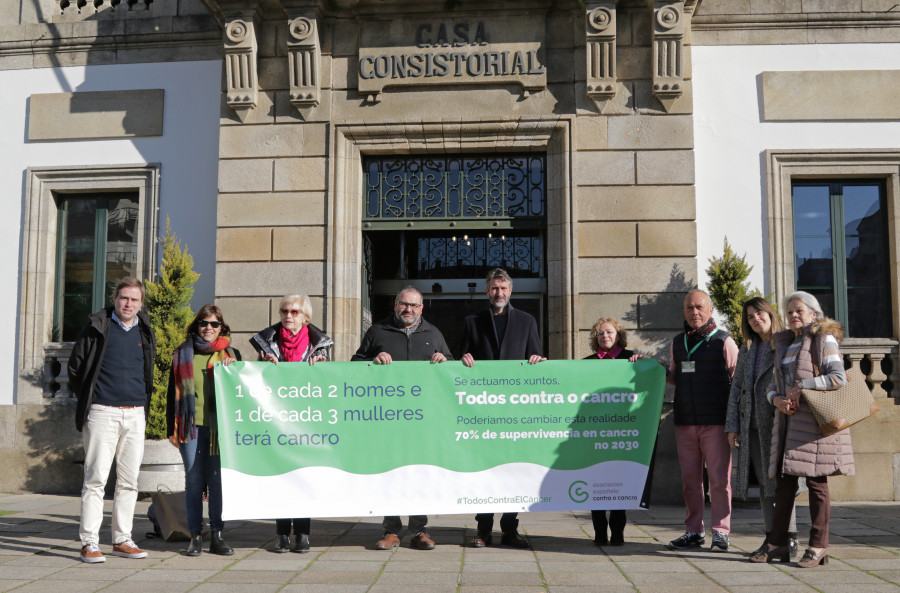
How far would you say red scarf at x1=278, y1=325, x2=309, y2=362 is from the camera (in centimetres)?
622

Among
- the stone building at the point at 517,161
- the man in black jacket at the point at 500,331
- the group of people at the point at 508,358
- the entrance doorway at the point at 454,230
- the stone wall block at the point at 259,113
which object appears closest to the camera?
the group of people at the point at 508,358

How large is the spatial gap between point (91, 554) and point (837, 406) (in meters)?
5.14

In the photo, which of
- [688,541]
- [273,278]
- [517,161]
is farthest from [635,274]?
[273,278]

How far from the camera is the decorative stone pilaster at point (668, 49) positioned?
920cm

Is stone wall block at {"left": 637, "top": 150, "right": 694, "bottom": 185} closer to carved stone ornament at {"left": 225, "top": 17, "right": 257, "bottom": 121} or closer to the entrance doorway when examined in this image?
the entrance doorway

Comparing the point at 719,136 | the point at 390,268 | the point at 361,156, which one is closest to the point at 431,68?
the point at 361,156

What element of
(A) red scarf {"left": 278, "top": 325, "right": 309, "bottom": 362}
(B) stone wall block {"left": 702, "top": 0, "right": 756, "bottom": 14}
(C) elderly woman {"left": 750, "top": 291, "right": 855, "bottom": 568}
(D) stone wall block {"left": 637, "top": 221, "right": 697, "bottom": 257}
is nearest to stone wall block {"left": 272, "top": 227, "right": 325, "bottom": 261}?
(A) red scarf {"left": 278, "top": 325, "right": 309, "bottom": 362}

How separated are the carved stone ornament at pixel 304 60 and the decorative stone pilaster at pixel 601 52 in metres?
3.18

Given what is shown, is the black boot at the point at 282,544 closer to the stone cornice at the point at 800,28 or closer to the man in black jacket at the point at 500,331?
the man in black jacket at the point at 500,331

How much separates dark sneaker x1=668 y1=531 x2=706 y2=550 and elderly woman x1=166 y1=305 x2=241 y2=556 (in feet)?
10.8

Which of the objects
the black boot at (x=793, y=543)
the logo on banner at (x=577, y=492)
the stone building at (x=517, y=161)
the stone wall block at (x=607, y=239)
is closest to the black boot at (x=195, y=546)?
the logo on banner at (x=577, y=492)

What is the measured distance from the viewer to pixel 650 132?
9461 millimetres

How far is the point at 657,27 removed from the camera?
9234 millimetres

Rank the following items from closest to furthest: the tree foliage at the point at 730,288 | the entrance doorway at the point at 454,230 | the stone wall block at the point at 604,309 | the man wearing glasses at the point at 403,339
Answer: the man wearing glasses at the point at 403,339 → the tree foliage at the point at 730,288 → the stone wall block at the point at 604,309 → the entrance doorway at the point at 454,230
